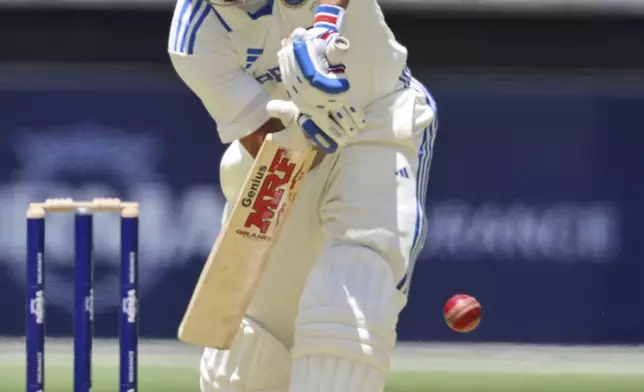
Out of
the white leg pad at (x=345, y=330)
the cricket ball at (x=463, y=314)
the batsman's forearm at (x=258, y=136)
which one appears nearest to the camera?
the white leg pad at (x=345, y=330)

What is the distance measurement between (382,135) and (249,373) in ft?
2.30

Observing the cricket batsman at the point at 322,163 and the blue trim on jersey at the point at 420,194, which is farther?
the blue trim on jersey at the point at 420,194

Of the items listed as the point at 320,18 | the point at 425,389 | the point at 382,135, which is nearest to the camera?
the point at 320,18

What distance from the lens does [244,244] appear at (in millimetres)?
3301

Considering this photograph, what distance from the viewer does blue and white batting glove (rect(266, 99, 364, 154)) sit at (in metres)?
3.08

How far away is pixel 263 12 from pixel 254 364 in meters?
0.90

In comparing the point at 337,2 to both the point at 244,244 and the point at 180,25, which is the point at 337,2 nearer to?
the point at 180,25

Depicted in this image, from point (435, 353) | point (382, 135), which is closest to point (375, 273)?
point (382, 135)

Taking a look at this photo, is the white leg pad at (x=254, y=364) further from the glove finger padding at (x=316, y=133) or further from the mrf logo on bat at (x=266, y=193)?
the glove finger padding at (x=316, y=133)

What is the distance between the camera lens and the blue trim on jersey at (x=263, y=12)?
10.8 feet

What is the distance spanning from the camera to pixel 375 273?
3.19 meters

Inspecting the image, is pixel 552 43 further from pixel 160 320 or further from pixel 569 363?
pixel 160 320

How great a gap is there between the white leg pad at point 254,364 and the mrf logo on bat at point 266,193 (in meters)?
0.38

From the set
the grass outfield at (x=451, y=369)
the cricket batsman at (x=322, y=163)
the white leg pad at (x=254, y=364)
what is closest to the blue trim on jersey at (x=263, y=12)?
the cricket batsman at (x=322, y=163)
